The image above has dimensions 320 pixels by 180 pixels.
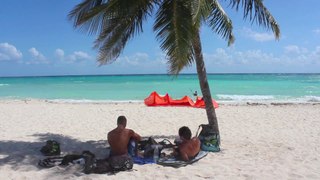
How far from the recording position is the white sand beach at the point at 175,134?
557cm

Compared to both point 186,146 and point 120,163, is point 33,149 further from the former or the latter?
point 186,146

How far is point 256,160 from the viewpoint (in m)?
6.50

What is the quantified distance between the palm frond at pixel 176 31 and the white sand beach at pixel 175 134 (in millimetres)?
1767

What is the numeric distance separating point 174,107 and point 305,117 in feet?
16.7

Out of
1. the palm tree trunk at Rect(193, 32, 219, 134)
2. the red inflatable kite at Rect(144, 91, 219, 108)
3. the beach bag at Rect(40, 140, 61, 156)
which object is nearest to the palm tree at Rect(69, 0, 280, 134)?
the palm tree trunk at Rect(193, 32, 219, 134)

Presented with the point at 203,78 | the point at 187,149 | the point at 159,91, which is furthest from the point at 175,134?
the point at 159,91

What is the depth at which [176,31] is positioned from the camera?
5.81 meters

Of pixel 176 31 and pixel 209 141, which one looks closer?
pixel 176 31

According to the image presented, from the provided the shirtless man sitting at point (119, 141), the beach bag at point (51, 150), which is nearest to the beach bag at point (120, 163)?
the shirtless man sitting at point (119, 141)

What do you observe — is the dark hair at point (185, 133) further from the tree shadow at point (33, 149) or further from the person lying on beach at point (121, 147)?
the tree shadow at point (33, 149)

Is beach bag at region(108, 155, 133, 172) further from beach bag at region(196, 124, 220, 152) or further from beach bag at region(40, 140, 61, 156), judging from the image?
beach bag at region(196, 124, 220, 152)

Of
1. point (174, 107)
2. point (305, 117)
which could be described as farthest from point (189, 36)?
point (174, 107)

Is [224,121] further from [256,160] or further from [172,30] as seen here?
[172,30]

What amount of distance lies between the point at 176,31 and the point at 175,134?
4170 mm
